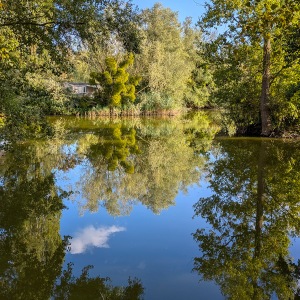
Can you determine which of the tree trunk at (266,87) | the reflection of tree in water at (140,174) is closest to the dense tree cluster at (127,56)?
the tree trunk at (266,87)

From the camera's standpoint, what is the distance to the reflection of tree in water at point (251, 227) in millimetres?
4168

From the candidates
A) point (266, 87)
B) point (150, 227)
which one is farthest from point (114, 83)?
point (150, 227)

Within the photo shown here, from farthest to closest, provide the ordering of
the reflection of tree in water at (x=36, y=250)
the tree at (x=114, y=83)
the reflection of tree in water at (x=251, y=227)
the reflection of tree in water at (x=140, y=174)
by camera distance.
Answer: the tree at (x=114, y=83), the reflection of tree in water at (x=140, y=174), the reflection of tree in water at (x=251, y=227), the reflection of tree in water at (x=36, y=250)

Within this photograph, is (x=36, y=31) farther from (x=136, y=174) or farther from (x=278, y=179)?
(x=278, y=179)

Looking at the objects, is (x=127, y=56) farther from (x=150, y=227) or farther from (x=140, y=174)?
(x=150, y=227)

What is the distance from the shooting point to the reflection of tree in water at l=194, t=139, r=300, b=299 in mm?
4168

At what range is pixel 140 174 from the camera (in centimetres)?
1020

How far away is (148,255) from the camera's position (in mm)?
5160

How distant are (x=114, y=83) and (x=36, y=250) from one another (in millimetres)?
30725

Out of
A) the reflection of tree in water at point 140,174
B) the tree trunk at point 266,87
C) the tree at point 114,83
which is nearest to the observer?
the reflection of tree in water at point 140,174

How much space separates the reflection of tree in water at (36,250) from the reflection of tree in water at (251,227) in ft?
4.05

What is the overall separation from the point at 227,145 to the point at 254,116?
3.26 meters

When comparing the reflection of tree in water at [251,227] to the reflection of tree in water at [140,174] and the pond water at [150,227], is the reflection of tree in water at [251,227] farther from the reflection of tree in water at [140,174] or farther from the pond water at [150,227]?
the reflection of tree in water at [140,174]

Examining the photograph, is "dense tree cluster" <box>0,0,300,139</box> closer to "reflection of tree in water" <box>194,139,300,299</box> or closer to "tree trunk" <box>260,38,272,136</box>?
"tree trunk" <box>260,38,272,136</box>
